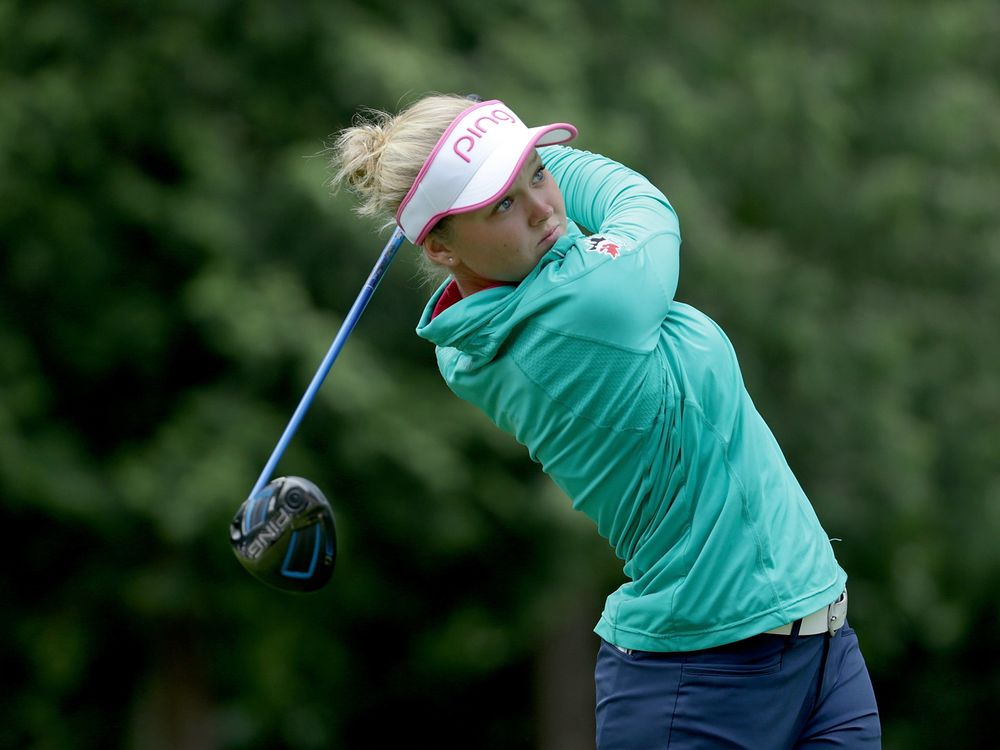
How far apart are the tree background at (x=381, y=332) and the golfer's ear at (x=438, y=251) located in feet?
12.2

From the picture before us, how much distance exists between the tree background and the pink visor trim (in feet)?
12.4

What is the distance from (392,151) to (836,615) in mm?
1141

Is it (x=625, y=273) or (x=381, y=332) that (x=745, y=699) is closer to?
(x=625, y=273)

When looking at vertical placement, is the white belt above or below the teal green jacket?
below

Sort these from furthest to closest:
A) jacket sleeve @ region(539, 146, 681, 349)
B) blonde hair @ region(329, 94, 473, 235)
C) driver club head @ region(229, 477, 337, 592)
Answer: driver club head @ region(229, 477, 337, 592)
blonde hair @ region(329, 94, 473, 235)
jacket sleeve @ region(539, 146, 681, 349)

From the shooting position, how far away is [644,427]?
222 cm

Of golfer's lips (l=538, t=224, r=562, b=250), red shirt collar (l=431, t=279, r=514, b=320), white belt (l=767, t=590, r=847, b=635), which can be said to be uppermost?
golfer's lips (l=538, t=224, r=562, b=250)

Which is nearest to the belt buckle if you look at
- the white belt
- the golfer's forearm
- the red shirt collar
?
the white belt

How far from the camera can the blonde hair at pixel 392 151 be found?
7.48 feet

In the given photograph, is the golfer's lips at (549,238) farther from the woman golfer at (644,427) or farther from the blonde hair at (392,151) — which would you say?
the blonde hair at (392,151)

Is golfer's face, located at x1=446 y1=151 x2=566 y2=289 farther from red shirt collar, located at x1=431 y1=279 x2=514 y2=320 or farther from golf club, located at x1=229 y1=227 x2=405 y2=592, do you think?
golf club, located at x1=229 y1=227 x2=405 y2=592

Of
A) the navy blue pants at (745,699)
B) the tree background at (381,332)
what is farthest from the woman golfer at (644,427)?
the tree background at (381,332)

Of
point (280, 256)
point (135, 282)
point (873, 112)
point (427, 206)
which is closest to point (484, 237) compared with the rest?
point (427, 206)

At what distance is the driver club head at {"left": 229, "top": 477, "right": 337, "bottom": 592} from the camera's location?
2.69 m
